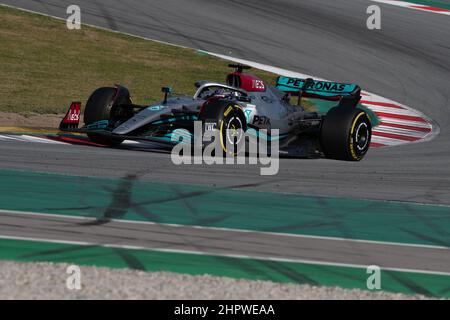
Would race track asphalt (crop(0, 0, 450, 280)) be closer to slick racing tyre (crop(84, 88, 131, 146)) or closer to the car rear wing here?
slick racing tyre (crop(84, 88, 131, 146))

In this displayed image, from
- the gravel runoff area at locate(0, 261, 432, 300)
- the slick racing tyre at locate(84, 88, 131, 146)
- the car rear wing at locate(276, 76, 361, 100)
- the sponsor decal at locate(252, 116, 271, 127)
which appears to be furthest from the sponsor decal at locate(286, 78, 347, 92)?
the gravel runoff area at locate(0, 261, 432, 300)

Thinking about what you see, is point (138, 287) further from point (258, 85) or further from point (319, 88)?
point (319, 88)

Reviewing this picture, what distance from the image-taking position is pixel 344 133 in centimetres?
1305

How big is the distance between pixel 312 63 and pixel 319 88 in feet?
24.8

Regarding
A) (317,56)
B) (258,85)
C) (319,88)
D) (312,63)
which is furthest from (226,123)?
(317,56)

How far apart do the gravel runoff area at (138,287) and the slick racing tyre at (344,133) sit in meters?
5.98

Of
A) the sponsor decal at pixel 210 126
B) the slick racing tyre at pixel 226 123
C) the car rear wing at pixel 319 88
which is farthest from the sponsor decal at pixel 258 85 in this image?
the sponsor decal at pixel 210 126

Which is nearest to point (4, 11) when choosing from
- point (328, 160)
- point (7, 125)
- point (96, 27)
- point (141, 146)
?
point (96, 27)

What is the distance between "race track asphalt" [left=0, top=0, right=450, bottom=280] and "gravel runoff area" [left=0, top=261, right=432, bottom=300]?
3.94 metres

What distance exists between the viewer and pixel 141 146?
14.0 metres

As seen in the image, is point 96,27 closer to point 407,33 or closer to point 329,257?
point 407,33

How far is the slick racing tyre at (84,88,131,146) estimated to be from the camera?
13328mm

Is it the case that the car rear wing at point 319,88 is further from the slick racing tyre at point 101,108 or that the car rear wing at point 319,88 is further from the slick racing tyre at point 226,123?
the slick racing tyre at point 101,108

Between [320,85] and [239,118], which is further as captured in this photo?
[320,85]
